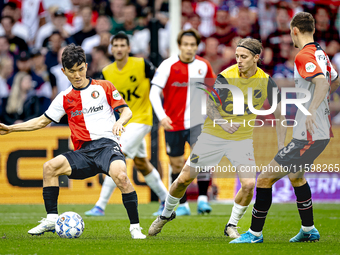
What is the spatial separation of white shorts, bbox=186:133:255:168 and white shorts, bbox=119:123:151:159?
7.20 feet

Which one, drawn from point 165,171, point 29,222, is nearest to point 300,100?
point 29,222

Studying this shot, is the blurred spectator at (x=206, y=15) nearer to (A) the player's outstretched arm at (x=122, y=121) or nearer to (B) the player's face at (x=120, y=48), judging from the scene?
(B) the player's face at (x=120, y=48)

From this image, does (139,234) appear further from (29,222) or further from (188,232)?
(29,222)

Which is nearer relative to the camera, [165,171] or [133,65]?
[133,65]

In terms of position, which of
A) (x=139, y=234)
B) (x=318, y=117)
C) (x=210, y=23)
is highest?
(x=210, y=23)

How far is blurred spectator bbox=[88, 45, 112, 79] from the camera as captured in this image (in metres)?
10.7

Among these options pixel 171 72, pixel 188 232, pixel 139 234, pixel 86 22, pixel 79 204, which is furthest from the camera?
pixel 86 22

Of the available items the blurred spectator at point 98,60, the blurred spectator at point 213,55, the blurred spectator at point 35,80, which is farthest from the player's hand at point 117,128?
the blurred spectator at point 213,55

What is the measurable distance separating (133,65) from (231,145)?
2778mm

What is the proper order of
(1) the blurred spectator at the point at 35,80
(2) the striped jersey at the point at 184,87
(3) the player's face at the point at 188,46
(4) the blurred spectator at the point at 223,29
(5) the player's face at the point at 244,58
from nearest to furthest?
(5) the player's face at the point at 244,58 < (3) the player's face at the point at 188,46 < (2) the striped jersey at the point at 184,87 < (1) the blurred spectator at the point at 35,80 < (4) the blurred spectator at the point at 223,29

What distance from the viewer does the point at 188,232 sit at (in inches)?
216

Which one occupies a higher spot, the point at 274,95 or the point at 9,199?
the point at 274,95

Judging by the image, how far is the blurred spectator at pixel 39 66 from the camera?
10.9 m

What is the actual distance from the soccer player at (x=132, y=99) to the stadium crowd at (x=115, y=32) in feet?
10.9
